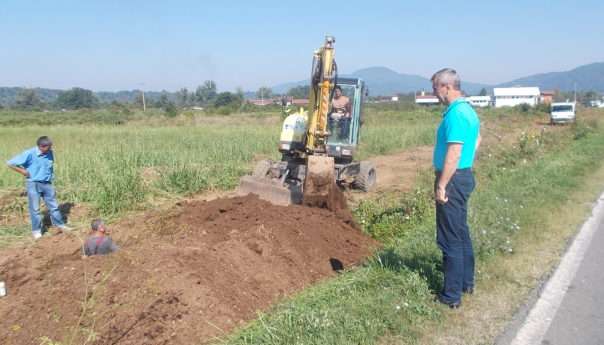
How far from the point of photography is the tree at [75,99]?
86438 millimetres

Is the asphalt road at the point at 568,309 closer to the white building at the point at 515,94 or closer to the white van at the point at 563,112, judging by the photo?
the white van at the point at 563,112

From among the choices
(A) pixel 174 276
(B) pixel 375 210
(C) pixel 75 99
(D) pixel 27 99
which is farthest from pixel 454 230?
(C) pixel 75 99

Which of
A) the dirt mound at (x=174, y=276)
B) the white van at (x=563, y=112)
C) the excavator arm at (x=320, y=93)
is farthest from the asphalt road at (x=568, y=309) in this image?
the white van at (x=563, y=112)

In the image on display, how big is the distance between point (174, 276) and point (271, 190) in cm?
502

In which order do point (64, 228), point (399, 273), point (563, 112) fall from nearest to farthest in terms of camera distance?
1. point (399, 273)
2. point (64, 228)
3. point (563, 112)

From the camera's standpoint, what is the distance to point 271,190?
10102mm

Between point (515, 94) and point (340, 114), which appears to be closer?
point (340, 114)

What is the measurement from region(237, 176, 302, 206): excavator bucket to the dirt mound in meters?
1.86

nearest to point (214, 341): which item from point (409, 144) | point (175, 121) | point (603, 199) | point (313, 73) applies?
point (313, 73)

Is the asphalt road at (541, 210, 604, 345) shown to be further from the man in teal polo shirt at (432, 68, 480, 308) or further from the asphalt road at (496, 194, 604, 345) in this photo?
the man in teal polo shirt at (432, 68, 480, 308)

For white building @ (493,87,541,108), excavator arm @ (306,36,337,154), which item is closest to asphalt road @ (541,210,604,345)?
excavator arm @ (306,36,337,154)

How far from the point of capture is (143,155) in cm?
1578

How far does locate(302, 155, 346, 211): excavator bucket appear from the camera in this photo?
29.9 feet

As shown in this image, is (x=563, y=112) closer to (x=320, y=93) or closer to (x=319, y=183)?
(x=320, y=93)
